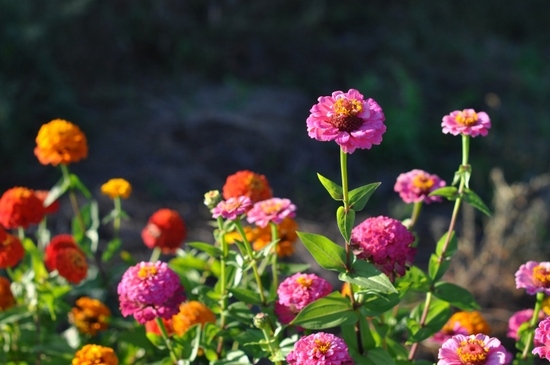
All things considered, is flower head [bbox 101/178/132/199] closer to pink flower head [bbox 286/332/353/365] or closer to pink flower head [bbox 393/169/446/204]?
pink flower head [bbox 393/169/446/204]

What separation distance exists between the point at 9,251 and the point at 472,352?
1.01 meters

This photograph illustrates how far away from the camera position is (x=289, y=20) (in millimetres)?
5398

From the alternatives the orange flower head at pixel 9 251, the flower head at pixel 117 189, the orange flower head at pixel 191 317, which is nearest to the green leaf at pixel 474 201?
the orange flower head at pixel 191 317

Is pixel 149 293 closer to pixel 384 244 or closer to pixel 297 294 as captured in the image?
pixel 297 294

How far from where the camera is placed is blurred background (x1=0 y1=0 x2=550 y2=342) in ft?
12.5

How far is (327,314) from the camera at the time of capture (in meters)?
1.43

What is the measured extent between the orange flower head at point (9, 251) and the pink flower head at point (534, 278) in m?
1.01

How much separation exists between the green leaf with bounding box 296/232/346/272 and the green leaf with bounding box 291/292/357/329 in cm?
6

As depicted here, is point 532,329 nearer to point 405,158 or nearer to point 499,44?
point 405,158

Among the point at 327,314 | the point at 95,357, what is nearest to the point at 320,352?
the point at 327,314

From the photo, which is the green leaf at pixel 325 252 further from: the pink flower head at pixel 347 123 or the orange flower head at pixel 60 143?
the orange flower head at pixel 60 143

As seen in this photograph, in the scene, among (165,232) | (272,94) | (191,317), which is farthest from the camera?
(272,94)

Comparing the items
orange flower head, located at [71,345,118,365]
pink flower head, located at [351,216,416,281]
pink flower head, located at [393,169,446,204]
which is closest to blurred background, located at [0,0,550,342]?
pink flower head, located at [393,169,446,204]

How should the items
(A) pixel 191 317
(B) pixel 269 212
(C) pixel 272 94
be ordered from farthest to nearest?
(C) pixel 272 94 < (A) pixel 191 317 < (B) pixel 269 212
